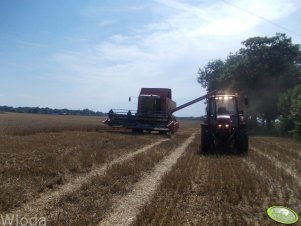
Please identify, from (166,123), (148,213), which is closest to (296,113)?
(166,123)

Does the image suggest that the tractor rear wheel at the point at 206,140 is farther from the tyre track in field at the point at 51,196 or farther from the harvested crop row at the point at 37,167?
the tyre track in field at the point at 51,196

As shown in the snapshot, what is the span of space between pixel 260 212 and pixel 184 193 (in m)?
1.89

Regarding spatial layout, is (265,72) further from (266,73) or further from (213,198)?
(213,198)

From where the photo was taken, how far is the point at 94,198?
765 cm

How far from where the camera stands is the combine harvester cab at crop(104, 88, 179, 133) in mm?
25984

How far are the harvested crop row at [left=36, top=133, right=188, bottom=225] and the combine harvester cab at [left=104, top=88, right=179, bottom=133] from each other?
14.6 meters

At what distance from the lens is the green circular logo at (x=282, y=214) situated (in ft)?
20.4

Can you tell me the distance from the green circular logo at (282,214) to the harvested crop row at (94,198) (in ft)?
10.1

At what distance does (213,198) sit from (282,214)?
1.61 metres

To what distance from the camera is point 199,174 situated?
34.7ft

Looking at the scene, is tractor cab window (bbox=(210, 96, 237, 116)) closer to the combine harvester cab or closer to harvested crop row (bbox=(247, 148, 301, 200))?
harvested crop row (bbox=(247, 148, 301, 200))

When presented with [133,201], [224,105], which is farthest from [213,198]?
[224,105]

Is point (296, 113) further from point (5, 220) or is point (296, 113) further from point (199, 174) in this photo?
point (5, 220)

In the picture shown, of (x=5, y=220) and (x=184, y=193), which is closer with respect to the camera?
(x=5, y=220)
